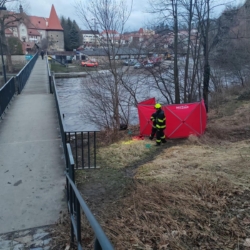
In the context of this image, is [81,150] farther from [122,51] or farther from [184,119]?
[122,51]

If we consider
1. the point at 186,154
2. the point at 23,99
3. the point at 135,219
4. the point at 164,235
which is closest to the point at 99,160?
the point at 186,154

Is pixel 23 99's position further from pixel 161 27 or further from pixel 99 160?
pixel 161 27

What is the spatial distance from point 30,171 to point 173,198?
300 centimetres

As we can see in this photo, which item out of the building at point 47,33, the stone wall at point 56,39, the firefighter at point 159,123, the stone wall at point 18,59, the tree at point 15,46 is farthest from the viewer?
the stone wall at point 56,39

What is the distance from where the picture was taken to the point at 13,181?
5.46m

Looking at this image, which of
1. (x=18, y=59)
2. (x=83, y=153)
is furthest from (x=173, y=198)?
(x=18, y=59)

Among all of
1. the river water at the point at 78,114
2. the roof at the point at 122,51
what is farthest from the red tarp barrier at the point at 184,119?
the roof at the point at 122,51

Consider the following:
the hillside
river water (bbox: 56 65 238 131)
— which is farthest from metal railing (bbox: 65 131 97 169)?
river water (bbox: 56 65 238 131)

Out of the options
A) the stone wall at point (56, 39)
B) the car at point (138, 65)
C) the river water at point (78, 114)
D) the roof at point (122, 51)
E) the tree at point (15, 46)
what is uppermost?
the stone wall at point (56, 39)

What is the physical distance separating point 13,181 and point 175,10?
15473mm

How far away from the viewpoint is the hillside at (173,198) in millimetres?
3918

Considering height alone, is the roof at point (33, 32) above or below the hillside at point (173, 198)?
above

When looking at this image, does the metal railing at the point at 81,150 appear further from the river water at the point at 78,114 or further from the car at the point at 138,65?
the car at the point at 138,65

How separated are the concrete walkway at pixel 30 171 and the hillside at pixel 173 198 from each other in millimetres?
603
